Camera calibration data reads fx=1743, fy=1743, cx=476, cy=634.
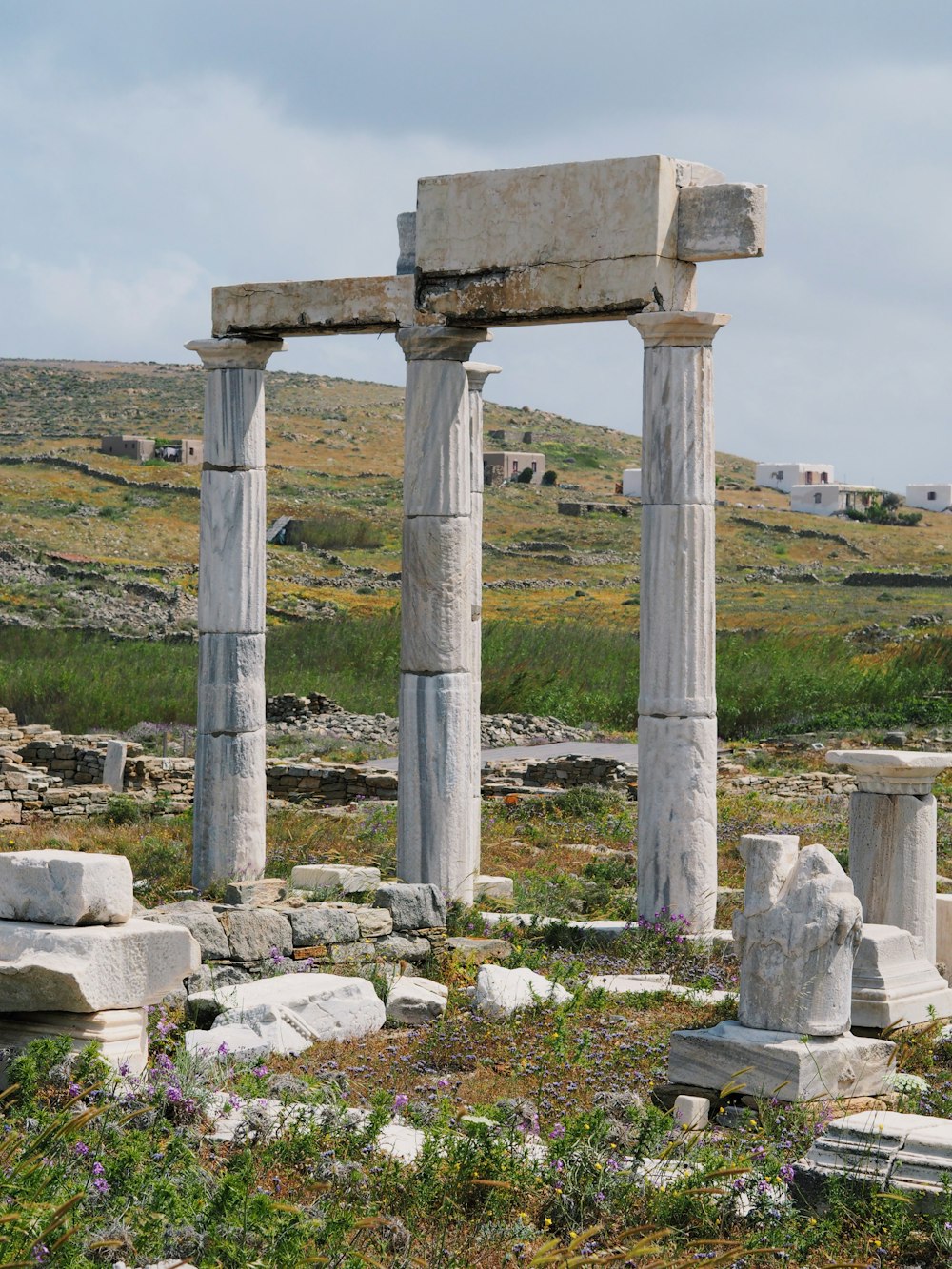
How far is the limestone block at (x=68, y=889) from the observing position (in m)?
7.64

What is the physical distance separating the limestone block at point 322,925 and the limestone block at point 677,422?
11.2 ft

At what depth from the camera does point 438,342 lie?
12.6 m

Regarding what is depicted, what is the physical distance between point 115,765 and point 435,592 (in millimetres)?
7336

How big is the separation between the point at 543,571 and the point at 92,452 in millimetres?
20772

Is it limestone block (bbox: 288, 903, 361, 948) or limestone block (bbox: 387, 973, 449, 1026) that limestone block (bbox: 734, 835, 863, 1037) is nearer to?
limestone block (bbox: 387, 973, 449, 1026)

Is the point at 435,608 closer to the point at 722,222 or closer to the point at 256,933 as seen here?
the point at 256,933

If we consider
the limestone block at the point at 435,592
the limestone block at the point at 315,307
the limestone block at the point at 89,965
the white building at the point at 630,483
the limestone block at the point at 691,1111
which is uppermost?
the white building at the point at 630,483

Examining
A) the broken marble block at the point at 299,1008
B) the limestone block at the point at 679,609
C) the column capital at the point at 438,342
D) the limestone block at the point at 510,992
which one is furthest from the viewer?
the column capital at the point at 438,342

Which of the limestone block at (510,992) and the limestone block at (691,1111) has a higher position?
the limestone block at (510,992)

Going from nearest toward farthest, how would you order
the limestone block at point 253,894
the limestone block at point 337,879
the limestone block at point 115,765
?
the limestone block at point 253,894 < the limestone block at point 337,879 < the limestone block at point 115,765

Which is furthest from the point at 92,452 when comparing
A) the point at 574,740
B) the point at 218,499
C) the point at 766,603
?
the point at 218,499

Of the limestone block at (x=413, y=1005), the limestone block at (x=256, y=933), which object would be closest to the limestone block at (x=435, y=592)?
the limestone block at (x=256, y=933)

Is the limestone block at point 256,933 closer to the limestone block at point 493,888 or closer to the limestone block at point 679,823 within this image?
the limestone block at point 679,823

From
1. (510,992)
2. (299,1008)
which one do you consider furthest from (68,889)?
(510,992)
